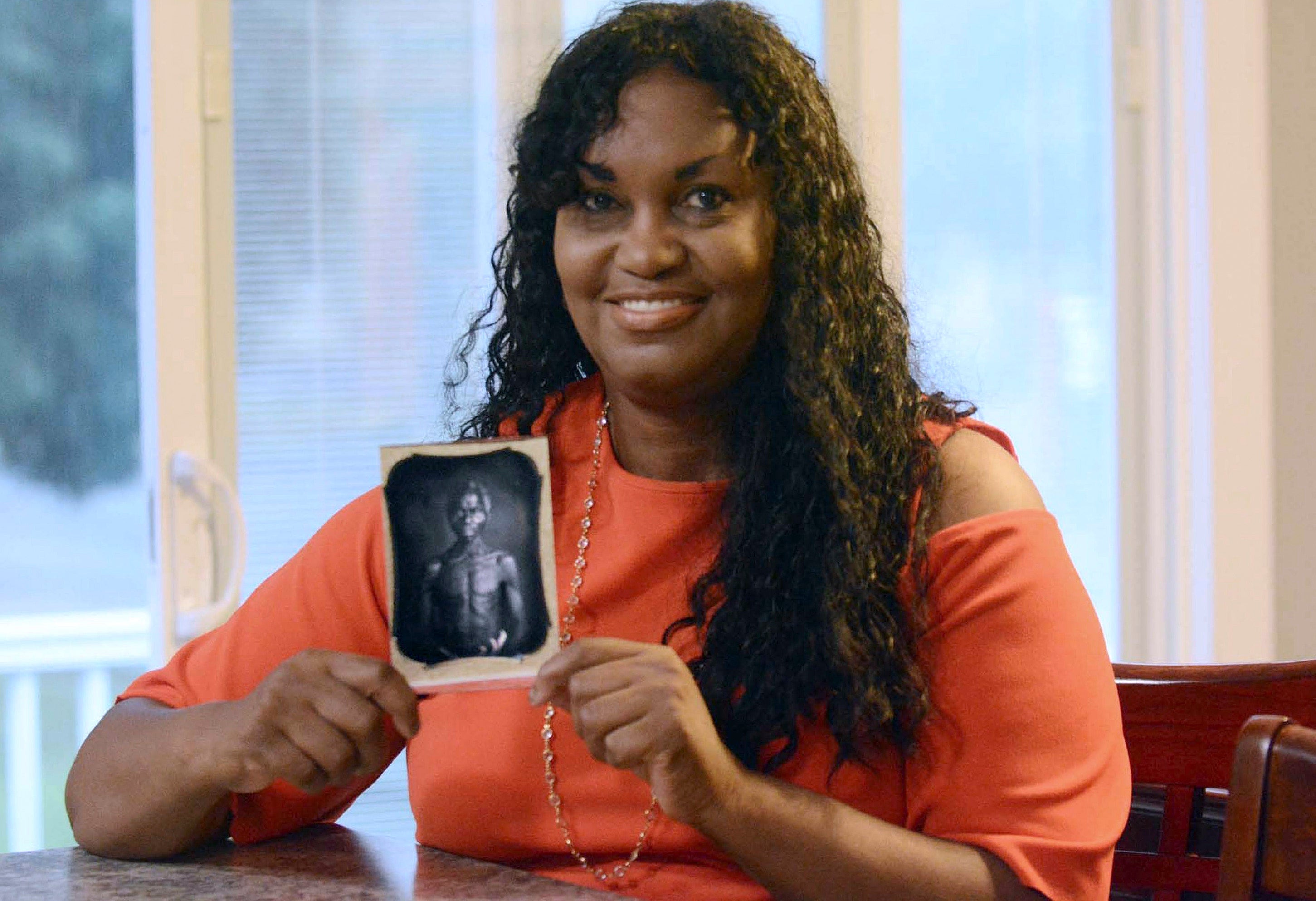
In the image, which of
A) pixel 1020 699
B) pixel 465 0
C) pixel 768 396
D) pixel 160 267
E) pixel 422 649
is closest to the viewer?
pixel 422 649

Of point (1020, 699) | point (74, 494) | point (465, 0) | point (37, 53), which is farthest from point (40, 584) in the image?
point (1020, 699)

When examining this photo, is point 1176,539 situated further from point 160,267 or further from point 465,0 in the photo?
point 160,267

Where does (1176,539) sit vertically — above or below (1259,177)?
below

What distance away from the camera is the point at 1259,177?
9.24 feet

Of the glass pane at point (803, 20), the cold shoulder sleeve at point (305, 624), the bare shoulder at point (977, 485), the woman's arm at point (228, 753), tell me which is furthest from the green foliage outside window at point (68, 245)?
the bare shoulder at point (977, 485)

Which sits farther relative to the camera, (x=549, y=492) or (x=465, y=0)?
(x=465, y=0)

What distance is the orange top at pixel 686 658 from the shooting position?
125 centimetres

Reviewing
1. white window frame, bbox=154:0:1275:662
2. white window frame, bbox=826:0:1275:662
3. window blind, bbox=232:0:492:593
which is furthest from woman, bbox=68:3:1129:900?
white window frame, bbox=826:0:1275:662

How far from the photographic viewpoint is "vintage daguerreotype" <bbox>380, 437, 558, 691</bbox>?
3.55 ft

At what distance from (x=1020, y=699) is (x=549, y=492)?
18.6 inches

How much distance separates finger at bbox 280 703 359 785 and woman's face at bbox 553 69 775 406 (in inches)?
17.3

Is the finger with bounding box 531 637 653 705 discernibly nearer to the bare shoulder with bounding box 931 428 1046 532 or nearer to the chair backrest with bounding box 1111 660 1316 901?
the bare shoulder with bounding box 931 428 1046 532

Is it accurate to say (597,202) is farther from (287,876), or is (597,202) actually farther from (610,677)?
(287,876)

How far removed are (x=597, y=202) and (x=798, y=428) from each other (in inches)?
11.6
